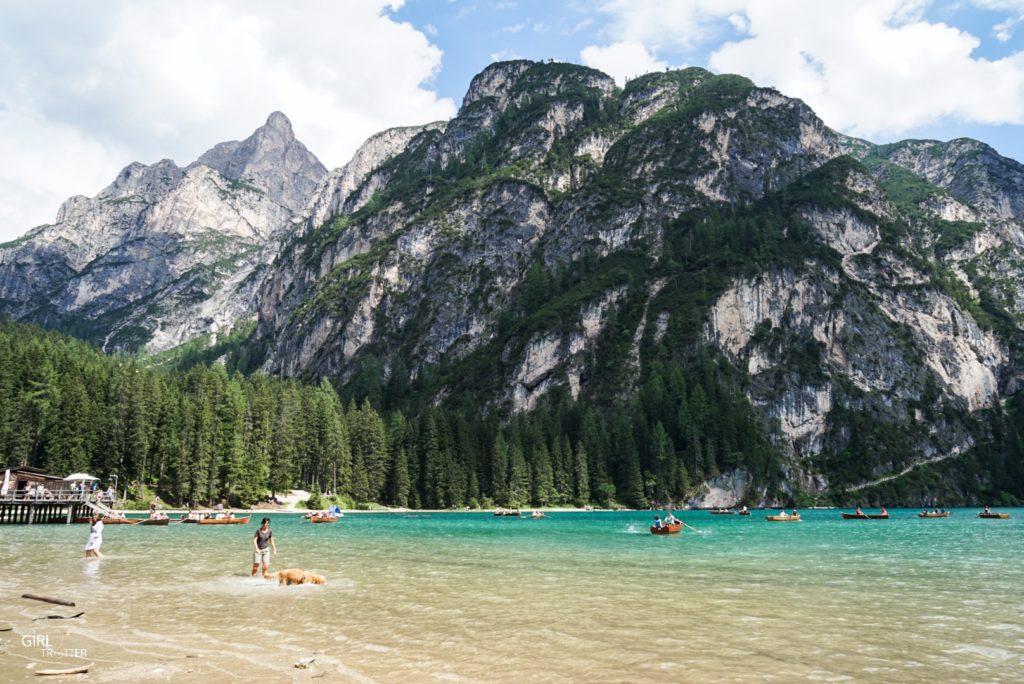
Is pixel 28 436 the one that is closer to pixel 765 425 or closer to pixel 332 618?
pixel 332 618

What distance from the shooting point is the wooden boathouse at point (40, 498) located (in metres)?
74.4

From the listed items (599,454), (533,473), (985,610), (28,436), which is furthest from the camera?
(599,454)

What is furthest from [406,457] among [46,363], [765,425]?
[765,425]

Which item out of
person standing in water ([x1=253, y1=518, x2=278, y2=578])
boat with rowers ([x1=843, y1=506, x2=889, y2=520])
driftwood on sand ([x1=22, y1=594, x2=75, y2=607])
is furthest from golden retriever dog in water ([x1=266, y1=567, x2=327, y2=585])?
boat with rowers ([x1=843, y1=506, x2=889, y2=520])

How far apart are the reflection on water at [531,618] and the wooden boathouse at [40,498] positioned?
4233 centimetres

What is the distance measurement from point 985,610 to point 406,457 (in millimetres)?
122144

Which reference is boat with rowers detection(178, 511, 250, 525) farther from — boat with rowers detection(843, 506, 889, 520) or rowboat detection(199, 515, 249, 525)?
boat with rowers detection(843, 506, 889, 520)

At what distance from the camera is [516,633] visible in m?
18.4

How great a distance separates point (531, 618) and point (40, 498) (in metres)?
79.3

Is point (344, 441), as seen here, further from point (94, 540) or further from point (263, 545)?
point (263, 545)

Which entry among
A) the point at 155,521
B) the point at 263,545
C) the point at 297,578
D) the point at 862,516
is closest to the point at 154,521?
the point at 155,521

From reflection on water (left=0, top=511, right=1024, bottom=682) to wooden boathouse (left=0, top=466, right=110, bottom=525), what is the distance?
139 feet

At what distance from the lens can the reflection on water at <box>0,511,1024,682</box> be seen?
14.6m

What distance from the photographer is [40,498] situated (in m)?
76.6
